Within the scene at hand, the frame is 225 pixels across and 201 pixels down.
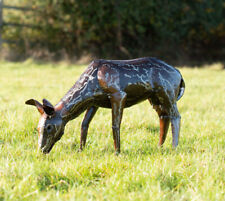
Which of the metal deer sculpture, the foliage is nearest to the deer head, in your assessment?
the metal deer sculpture

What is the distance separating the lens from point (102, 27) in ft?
66.2

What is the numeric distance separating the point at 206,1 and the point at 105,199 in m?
21.8

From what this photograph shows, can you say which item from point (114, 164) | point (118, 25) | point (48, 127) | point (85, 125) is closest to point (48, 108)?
point (48, 127)

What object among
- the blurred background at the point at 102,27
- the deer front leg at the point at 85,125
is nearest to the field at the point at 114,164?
the deer front leg at the point at 85,125

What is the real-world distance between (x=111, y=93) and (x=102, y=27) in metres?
17.2

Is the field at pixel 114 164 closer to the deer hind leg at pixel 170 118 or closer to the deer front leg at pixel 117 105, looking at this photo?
the deer hind leg at pixel 170 118

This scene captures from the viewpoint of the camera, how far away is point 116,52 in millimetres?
20609

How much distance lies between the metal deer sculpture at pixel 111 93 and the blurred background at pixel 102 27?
15132mm

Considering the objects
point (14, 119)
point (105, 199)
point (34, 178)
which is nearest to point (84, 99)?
point (34, 178)

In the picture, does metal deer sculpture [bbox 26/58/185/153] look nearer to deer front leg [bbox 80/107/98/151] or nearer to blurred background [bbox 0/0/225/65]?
deer front leg [bbox 80/107/98/151]

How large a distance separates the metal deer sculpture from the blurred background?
596 inches

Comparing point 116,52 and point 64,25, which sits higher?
point 64,25

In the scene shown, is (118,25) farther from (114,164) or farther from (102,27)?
(114,164)

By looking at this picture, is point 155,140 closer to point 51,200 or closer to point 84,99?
point 84,99
